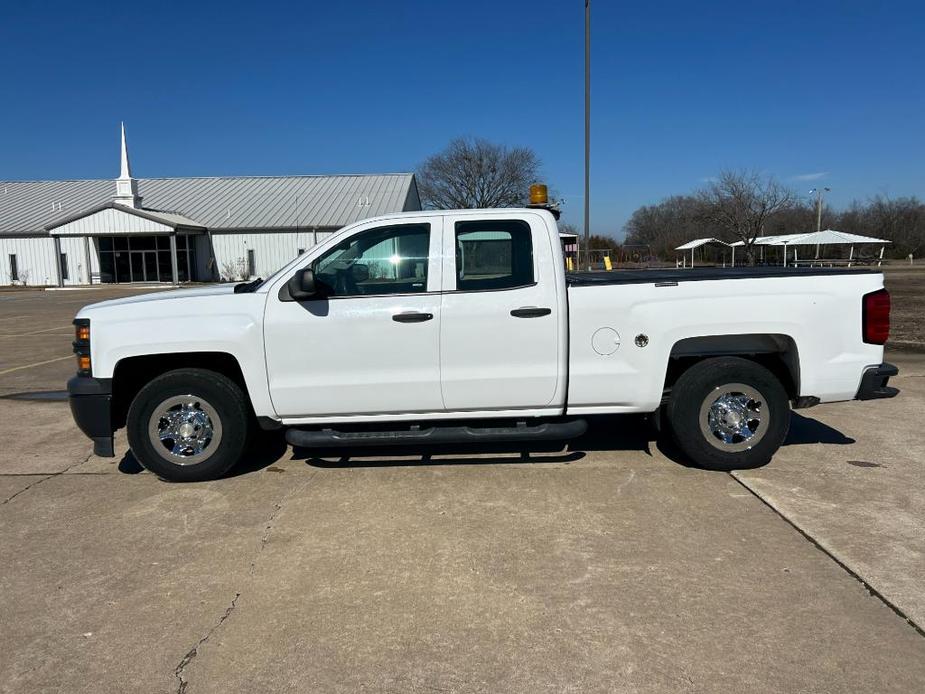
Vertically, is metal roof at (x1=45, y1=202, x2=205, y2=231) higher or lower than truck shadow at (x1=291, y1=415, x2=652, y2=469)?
higher

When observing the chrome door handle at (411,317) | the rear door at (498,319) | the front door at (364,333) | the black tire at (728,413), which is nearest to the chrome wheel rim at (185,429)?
the front door at (364,333)

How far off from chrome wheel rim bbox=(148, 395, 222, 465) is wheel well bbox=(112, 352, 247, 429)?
11.2 inches

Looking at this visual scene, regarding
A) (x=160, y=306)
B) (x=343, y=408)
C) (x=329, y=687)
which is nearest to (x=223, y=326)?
(x=160, y=306)

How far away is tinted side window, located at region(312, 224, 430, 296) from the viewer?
5.09 metres

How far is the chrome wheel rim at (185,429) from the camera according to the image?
17.0ft

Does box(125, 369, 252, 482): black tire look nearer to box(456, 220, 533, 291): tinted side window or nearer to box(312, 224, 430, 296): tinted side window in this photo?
box(312, 224, 430, 296): tinted side window

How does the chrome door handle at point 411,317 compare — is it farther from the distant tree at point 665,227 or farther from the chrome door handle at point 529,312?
the distant tree at point 665,227

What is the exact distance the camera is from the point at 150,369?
5.40 m

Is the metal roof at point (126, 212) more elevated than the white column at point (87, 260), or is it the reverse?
the metal roof at point (126, 212)

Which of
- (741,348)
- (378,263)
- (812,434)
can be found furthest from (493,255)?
(812,434)

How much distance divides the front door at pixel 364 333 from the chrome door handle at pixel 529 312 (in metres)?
→ 0.56

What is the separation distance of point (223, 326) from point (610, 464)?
3.08 metres

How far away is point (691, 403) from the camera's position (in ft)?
17.1

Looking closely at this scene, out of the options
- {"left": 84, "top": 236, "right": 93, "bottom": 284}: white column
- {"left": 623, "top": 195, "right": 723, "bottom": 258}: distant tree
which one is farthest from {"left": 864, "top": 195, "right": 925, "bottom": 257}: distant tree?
{"left": 84, "top": 236, "right": 93, "bottom": 284}: white column
